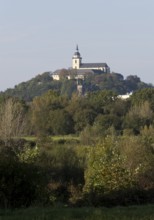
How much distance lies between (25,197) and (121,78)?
147 meters

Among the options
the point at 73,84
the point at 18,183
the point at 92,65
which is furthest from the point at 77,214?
the point at 92,65

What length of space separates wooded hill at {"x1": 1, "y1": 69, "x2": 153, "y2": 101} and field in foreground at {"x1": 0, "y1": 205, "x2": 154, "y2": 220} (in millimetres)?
115306

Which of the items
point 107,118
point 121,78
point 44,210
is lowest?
point 44,210

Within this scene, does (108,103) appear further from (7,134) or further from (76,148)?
(76,148)

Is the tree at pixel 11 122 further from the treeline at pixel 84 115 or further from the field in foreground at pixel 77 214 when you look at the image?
the field in foreground at pixel 77 214

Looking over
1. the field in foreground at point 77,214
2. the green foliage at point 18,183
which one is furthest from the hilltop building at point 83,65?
the field in foreground at point 77,214

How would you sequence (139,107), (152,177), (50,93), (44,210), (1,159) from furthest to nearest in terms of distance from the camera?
1. (50,93)
2. (139,107)
3. (152,177)
4. (1,159)
5. (44,210)

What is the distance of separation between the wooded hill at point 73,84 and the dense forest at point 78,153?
52834 millimetres

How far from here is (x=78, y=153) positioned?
122ft

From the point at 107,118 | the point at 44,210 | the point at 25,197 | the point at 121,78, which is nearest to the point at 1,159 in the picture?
the point at 25,197

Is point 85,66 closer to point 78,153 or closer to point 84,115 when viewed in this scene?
point 84,115

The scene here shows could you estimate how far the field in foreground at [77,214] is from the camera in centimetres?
790

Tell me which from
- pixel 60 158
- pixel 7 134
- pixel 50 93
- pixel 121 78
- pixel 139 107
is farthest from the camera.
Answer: pixel 121 78

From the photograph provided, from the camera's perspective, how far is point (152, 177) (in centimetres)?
2189
